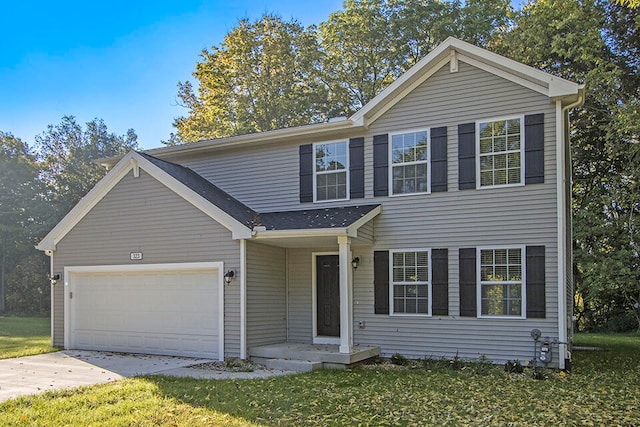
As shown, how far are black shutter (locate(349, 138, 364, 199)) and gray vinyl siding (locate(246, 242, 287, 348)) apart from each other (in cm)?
221

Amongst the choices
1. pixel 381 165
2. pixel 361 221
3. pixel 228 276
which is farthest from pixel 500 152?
pixel 228 276

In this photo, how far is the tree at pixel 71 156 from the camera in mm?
29359

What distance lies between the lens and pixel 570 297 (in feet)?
44.8

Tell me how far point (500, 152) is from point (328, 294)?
4876 mm

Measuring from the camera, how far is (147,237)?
1231 cm

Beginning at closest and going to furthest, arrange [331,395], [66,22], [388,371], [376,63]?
1. [331,395]
2. [388,371]
3. [66,22]
4. [376,63]

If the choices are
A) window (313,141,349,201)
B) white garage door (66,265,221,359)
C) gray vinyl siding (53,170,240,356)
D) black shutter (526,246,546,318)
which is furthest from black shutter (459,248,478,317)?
white garage door (66,265,221,359)

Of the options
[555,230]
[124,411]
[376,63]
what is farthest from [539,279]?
[376,63]

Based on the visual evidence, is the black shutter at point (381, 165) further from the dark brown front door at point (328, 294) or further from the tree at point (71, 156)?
the tree at point (71, 156)

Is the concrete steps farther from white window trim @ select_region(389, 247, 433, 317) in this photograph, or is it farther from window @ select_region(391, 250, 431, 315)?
window @ select_region(391, 250, 431, 315)

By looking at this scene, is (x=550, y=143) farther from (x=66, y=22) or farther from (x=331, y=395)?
(x=66, y=22)

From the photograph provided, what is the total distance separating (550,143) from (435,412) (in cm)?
588

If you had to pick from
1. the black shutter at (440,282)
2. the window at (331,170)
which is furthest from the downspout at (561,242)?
the window at (331,170)

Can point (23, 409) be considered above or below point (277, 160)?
below
